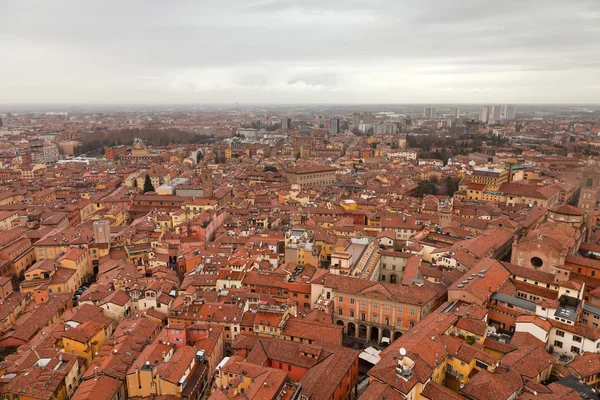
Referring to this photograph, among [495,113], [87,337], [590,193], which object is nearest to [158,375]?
[87,337]

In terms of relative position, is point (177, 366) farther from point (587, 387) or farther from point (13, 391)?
point (587, 387)

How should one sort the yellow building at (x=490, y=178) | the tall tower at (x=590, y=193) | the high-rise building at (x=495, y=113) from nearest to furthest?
the tall tower at (x=590, y=193) < the yellow building at (x=490, y=178) < the high-rise building at (x=495, y=113)

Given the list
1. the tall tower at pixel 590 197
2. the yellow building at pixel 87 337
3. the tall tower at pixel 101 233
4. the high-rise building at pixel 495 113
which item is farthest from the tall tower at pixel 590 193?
the high-rise building at pixel 495 113

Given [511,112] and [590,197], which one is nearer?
[590,197]

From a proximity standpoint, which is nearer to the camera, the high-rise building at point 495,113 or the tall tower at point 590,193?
the tall tower at point 590,193

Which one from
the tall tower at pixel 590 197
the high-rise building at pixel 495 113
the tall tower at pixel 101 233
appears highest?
the high-rise building at pixel 495 113

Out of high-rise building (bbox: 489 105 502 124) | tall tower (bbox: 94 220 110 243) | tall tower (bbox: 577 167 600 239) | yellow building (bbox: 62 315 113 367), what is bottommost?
yellow building (bbox: 62 315 113 367)

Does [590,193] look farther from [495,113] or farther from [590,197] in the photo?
[495,113]

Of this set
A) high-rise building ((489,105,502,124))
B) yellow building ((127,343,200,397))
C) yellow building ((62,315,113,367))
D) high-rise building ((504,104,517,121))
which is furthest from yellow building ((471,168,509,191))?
high-rise building ((504,104,517,121))

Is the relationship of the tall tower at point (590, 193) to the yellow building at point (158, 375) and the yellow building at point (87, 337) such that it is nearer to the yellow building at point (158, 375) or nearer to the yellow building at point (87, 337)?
the yellow building at point (158, 375)

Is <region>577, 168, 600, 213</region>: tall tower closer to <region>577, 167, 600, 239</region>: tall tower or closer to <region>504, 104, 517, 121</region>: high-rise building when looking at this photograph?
<region>577, 167, 600, 239</region>: tall tower

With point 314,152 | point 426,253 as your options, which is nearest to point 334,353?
point 426,253
